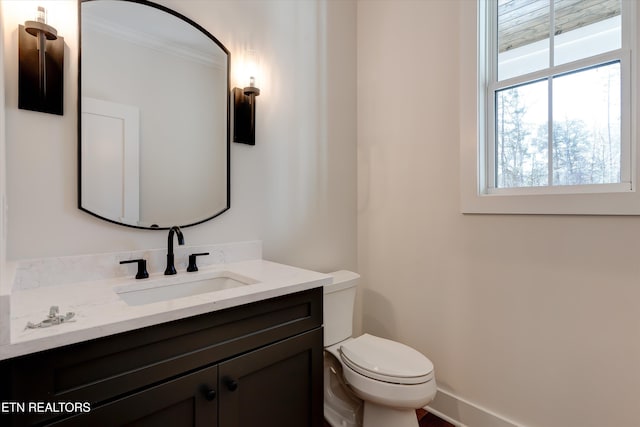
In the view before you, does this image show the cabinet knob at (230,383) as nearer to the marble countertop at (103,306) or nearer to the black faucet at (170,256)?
the marble countertop at (103,306)

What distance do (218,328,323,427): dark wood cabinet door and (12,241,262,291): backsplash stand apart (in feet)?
1.91

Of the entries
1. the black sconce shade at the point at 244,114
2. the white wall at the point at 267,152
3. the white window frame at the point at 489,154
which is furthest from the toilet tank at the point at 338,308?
the black sconce shade at the point at 244,114

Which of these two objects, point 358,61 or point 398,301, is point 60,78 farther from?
point 398,301

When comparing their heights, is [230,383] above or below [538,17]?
below

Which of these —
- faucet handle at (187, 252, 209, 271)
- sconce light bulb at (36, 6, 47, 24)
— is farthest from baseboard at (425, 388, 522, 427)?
sconce light bulb at (36, 6, 47, 24)

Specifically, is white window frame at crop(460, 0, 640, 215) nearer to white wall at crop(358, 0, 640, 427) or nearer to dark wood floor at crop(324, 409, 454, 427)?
white wall at crop(358, 0, 640, 427)

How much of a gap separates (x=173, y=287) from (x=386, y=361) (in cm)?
98

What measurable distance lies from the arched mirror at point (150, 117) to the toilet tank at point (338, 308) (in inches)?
28.0

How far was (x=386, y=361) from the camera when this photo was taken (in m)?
1.45

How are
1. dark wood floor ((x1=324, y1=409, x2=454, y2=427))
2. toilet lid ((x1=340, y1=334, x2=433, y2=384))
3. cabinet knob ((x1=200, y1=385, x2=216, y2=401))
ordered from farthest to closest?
dark wood floor ((x1=324, y1=409, x2=454, y2=427))
toilet lid ((x1=340, y1=334, x2=433, y2=384))
cabinet knob ((x1=200, y1=385, x2=216, y2=401))

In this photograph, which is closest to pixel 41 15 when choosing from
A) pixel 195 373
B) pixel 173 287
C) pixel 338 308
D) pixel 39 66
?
pixel 39 66

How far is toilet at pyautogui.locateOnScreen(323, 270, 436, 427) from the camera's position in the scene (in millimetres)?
1335

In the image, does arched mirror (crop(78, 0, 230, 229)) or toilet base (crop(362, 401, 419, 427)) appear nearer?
arched mirror (crop(78, 0, 230, 229))

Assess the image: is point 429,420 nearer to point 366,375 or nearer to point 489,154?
point 366,375
